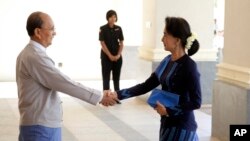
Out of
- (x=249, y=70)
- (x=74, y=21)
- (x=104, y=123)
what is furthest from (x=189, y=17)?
(x=74, y=21)

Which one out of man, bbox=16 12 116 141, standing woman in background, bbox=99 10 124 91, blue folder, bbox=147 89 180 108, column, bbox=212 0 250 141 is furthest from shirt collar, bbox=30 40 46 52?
standing woman in background, bbox=99 10 124 91

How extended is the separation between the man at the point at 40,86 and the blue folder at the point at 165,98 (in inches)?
19.2

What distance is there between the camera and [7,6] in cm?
1359

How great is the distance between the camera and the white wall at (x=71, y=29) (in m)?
13.6

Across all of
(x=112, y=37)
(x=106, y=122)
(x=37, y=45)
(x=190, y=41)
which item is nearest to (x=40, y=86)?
(x=37, y=45)

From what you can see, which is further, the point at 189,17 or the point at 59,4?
the point at 59,4

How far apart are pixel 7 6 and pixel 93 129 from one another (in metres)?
6.98

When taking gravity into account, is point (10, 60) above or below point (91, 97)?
below

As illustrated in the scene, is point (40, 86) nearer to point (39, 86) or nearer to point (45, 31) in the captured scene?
point (39, 86)

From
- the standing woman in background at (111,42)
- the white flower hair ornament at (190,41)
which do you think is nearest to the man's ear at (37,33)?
the white flower hair ornament at (190,41)

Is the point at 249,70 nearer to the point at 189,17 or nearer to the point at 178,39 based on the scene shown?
the point at 178,39

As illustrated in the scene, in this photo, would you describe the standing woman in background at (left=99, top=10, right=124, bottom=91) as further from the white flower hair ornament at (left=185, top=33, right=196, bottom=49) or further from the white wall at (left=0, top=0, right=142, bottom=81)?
the white flower hair ornament at (left=185, top=33, right=196, bottom=49)

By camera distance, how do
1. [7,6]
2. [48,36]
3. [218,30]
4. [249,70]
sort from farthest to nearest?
[218,30] < [7,6] < [249,70] < [48,36]

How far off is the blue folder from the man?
1.60ft
